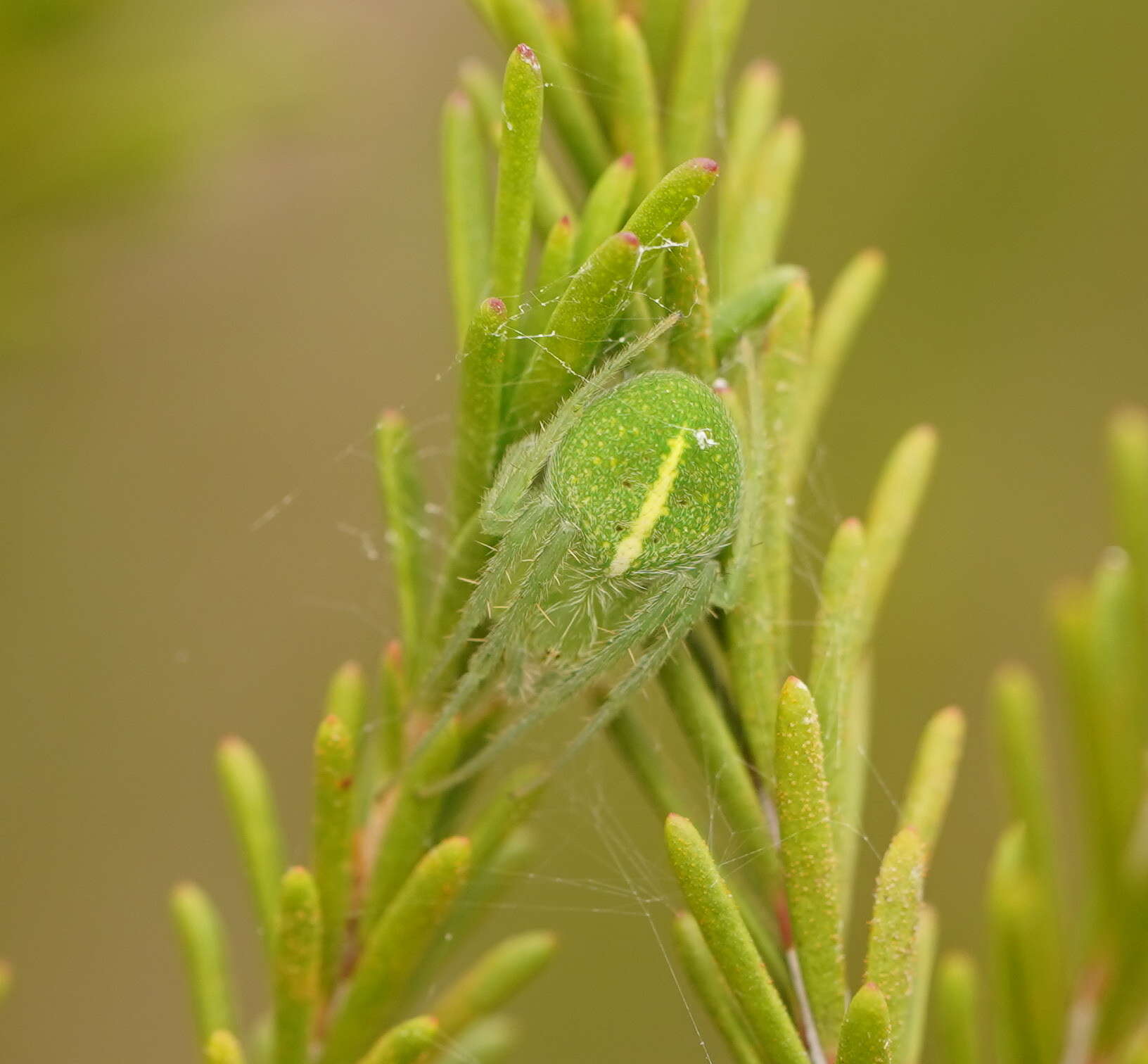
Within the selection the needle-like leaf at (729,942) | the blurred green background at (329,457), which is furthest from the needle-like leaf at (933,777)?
the blurred green background at (329,457)

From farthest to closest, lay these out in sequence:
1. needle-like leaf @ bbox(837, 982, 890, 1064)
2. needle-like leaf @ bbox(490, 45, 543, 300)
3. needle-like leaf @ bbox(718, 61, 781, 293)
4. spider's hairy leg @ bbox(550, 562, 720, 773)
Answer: needle-like leaf @ bbox(718, 61, 781, 293) → spider's hairy leg @ bbox(550, 562, 720, 773) → needle-like leaf @ bbox(490, 45, 543, 300) → needle-like leaf @ bbox(837, 982, 890, 1064)

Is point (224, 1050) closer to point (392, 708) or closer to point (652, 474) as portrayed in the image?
point (392, 708)

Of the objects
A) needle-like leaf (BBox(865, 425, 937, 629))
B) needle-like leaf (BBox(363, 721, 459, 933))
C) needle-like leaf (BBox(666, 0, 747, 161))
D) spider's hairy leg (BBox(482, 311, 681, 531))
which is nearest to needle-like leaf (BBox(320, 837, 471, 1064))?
needle-like leaf (BBox(363, 721, 459, 933))

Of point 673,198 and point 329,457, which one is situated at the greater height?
point 329,457

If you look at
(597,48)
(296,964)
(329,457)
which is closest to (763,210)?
(597,48)

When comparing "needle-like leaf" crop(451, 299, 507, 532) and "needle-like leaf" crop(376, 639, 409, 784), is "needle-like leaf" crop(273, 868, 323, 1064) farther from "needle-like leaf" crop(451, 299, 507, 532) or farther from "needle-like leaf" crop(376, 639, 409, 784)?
"needle-like leaf" crop(451, 299, 507, 532)

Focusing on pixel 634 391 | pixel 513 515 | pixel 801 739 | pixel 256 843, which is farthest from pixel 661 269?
pixel 256 843

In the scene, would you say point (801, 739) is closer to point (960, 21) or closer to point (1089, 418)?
point (1089, 418)
